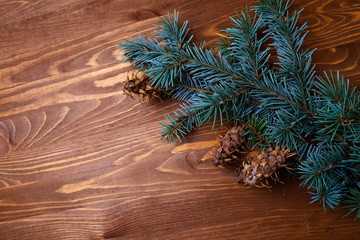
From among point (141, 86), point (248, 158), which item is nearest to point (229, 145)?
point (248, 158)

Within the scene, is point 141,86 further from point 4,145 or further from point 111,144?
point 4,145

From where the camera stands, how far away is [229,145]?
2.58ft

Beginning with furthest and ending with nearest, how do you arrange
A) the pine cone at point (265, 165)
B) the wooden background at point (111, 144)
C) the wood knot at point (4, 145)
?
the wood knot at point (4, 145) < the wooden background at point (111, 144) < the pine cone at point (265, 165)

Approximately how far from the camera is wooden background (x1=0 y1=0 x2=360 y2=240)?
838 mm

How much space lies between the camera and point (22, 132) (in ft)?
3.11

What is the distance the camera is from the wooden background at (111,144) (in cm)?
84

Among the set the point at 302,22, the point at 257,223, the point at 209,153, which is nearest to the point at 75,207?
the point at 209,153

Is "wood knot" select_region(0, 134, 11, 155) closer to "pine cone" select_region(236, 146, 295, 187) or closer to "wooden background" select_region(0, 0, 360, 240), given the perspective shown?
"wooden background" select_region(0, 0, 360, 240)

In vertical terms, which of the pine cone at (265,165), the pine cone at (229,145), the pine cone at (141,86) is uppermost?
the pine cone at (141,86)

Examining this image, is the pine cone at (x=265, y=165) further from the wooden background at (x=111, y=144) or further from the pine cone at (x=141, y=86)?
the pine cone at (x=141, y=86)

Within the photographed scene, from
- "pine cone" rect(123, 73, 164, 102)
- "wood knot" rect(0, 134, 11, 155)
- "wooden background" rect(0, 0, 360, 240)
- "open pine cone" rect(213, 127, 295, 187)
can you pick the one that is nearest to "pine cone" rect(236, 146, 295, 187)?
"open pine cone" rect(213, 127, 295, 187)

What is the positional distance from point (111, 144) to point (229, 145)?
360mm

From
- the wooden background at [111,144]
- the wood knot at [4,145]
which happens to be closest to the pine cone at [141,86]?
the wooden background at [111,144]

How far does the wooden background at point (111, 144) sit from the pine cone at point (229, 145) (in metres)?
0.07
